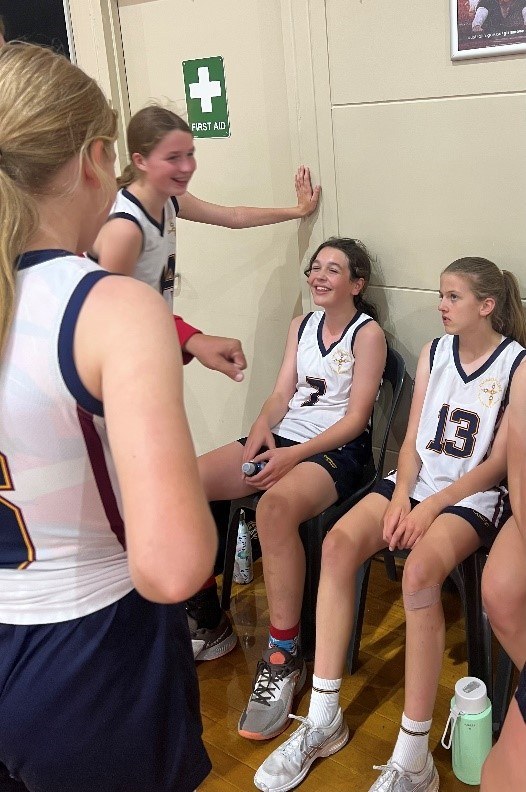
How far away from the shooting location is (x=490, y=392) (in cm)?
226

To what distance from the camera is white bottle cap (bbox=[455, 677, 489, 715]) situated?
6.29 ft

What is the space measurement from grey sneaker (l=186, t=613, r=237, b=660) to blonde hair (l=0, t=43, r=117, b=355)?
186 cm

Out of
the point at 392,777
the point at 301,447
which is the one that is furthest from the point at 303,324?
the point at 392,777

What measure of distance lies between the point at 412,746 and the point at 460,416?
34.3 inches

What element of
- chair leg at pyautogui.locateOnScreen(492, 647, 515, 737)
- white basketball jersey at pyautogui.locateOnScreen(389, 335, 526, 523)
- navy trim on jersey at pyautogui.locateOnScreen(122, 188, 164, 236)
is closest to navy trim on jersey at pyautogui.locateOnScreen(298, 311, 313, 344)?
white basketball jersey at pyautogui.locateOnScreen(389, 335, 526, 523)

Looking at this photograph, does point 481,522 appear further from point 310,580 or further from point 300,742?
point 300,742

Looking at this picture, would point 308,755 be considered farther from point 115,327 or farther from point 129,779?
point 115,327

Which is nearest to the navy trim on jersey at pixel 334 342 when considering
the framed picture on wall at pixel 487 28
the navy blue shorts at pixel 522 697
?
the framed picture on wall at pixel 487 28

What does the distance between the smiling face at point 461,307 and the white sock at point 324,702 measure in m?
1.00

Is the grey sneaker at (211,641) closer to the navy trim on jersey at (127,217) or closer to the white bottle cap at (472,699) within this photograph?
the white bottle cap at (472,699)

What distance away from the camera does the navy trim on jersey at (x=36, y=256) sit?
0.91m

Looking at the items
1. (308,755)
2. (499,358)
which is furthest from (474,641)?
(499,358)

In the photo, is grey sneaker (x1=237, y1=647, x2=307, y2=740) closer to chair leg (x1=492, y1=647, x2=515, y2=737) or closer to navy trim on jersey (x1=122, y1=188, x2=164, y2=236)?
chair leg (x1=492, y1=647, x2=515, y2=737)

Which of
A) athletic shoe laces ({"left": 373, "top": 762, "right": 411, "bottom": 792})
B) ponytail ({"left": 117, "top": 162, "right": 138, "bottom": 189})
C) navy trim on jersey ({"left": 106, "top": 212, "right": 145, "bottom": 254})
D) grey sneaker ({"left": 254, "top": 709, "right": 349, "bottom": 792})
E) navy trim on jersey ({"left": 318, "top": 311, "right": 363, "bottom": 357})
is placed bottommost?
grey sneaker ({"left": 254, "top": 709, "right": 349, "bottom": 792})
